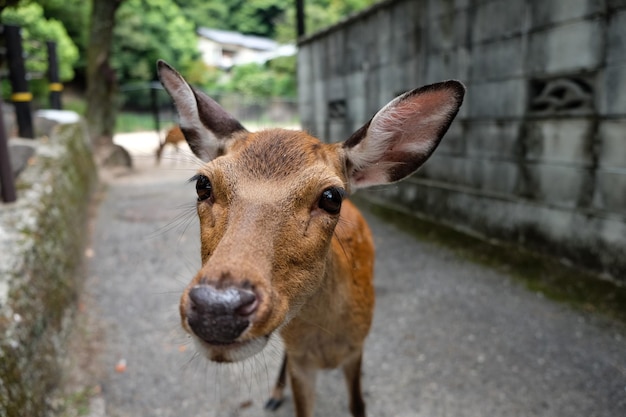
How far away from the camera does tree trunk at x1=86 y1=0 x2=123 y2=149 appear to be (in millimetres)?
11008

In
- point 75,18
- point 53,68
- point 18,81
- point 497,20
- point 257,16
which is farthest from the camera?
point 257,16

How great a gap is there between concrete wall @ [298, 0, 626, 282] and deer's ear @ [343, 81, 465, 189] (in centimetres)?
87

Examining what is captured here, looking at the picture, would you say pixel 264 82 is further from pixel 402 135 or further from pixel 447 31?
pixel 402 135

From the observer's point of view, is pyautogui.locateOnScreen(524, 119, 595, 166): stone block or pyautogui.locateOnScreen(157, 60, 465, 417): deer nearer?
pyautogui.locateOnScreen(157, 60, 465, 417): deer

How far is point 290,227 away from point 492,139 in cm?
418

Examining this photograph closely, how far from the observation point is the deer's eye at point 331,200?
180cm

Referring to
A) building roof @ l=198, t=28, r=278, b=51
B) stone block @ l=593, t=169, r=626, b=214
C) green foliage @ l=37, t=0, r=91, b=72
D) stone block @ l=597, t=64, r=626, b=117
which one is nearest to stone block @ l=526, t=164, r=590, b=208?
stone block @ l=593, t=169, r=626, b=214

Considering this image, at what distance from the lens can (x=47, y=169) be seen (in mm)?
4875

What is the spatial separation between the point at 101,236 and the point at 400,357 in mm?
4557

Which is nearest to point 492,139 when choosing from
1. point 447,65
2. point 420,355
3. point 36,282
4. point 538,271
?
point 447,65

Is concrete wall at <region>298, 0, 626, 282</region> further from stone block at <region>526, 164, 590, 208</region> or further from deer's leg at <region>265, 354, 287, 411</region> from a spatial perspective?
deer's leg at <region>265, 354, 287, 411</region>

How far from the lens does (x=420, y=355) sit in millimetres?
3678

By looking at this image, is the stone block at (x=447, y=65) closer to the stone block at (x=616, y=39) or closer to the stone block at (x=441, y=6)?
the stone block at (x=441, y=6)

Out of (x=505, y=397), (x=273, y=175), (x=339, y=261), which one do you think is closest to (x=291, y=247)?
(x=273, y=175)
